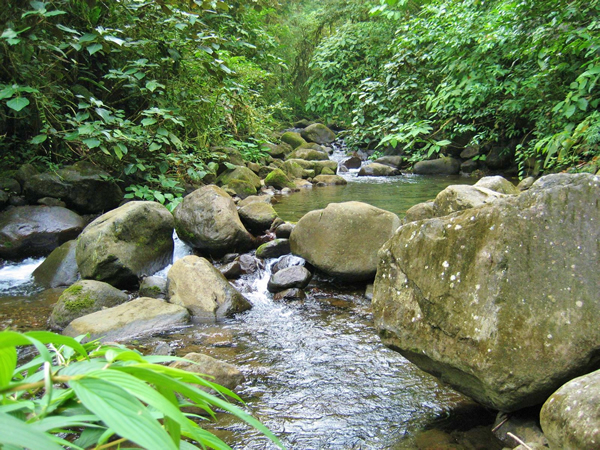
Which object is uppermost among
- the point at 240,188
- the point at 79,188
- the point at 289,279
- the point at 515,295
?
the point at 515,295

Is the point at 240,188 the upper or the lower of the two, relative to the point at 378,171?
upper

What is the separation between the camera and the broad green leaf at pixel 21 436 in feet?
1.58

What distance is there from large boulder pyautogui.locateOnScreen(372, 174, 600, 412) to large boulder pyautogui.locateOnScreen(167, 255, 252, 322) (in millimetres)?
2885

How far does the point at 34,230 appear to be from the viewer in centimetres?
671

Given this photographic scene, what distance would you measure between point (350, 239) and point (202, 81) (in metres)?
4.89

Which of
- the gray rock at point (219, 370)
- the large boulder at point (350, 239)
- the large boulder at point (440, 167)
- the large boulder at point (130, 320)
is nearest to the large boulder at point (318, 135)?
the large boulder at point (440, 167)

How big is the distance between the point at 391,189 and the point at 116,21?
287 inches

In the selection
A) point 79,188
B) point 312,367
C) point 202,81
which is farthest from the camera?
point 202,81

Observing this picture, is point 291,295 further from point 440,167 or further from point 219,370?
point 440,167

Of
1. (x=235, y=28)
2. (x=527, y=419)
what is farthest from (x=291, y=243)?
(x=235, y=28)

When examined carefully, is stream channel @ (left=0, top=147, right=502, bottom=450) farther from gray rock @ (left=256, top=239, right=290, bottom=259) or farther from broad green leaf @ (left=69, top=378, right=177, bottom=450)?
broad green leaf @ (left=69, top=378, right=177, bottom=450)

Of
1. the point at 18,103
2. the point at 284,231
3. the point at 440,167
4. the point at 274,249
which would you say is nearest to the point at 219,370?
the point at 274,249

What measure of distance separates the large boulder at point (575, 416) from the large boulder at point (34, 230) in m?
6.92

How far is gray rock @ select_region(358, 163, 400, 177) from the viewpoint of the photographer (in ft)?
48.6
